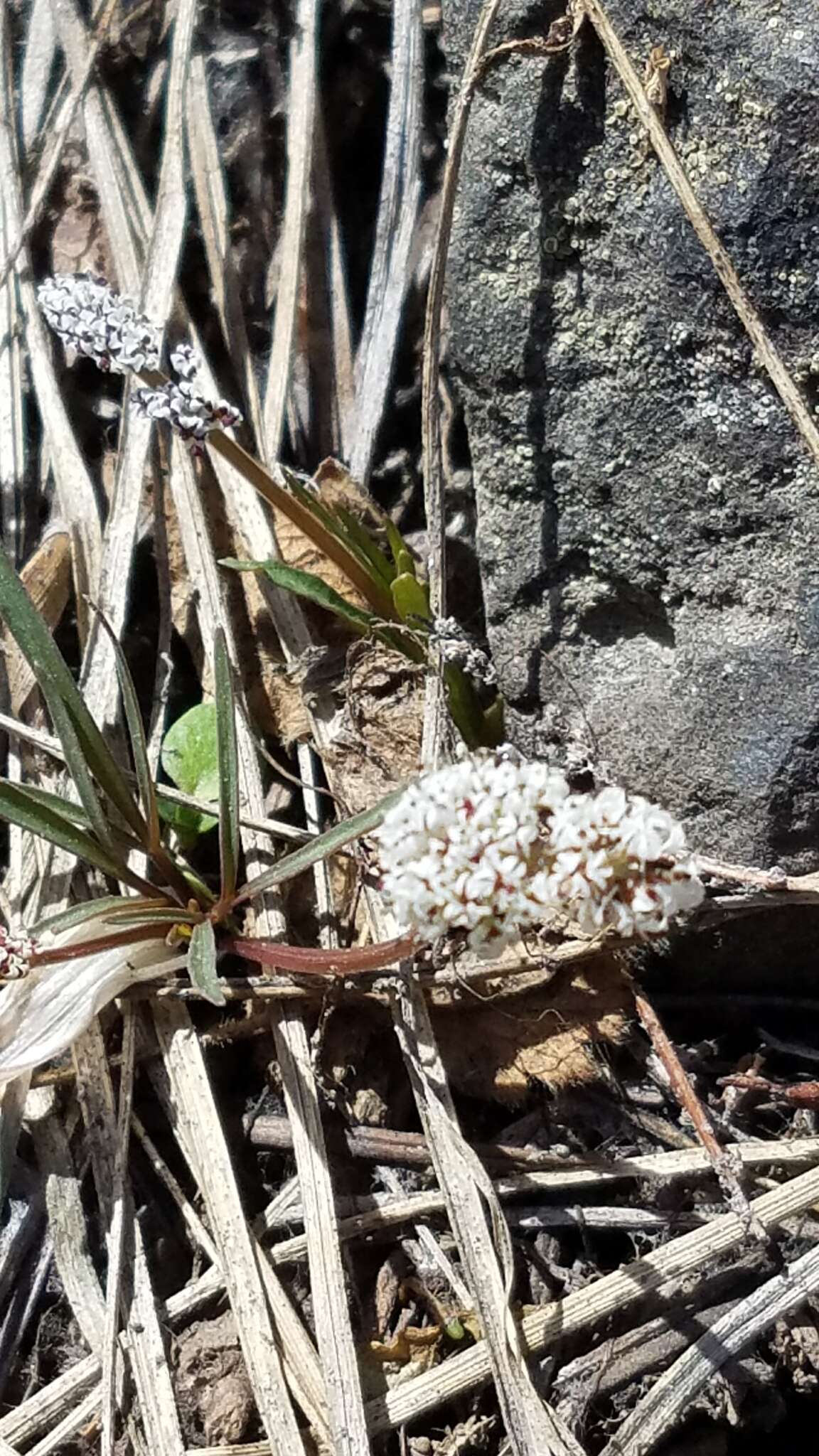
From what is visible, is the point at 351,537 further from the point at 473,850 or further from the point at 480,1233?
the point at 480,1233

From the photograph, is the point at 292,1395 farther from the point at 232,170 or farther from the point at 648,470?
the point at 232,170

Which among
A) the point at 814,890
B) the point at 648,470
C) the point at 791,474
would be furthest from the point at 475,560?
the point at 814,890

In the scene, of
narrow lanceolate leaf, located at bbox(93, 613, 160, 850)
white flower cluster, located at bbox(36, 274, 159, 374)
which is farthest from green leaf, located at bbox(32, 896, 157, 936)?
white flower cluster, located at bbox(36, 274, 159, 374)

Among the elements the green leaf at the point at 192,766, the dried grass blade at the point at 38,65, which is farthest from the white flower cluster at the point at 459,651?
the dried grass blade at the point at 38,65

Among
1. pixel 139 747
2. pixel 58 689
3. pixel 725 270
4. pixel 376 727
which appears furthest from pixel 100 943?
pixel 725 270

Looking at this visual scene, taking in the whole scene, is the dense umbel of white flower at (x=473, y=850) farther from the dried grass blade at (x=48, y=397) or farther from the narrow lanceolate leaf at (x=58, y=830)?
the dried grass blade at (x=48, y=397)
